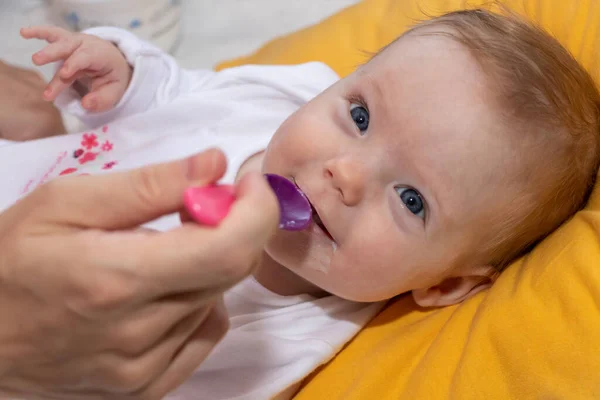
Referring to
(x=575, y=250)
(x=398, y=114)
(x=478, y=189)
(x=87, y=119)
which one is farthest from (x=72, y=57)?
(x=575, y=250)

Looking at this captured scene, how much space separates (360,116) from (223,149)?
1.00ft

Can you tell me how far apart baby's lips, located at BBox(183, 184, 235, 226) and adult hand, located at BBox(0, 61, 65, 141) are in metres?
0.86

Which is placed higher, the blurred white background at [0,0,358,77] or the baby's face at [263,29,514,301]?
the baby's face at [263,29,514,301]

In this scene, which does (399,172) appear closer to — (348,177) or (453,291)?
(348,177)

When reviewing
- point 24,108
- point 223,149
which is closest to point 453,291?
point 223,149

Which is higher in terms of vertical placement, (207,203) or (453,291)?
(207,203)

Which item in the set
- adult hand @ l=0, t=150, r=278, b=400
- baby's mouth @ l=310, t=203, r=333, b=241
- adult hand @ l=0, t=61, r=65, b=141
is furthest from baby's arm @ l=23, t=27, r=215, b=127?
adult hand @ l=0, t=150, r=278, b=400

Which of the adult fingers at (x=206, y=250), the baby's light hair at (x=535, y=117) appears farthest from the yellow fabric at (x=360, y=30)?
the adult fingers at (x=206, y=250)

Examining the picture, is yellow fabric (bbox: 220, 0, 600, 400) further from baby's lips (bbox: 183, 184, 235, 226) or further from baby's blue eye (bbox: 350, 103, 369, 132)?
baby's lips (bbox: 183, 184, 235, 226)

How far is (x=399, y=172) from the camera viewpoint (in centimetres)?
78

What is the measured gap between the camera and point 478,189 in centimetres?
79

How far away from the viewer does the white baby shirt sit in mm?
875

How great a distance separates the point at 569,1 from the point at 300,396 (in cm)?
79

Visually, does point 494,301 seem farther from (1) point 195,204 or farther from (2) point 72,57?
(2) point 72,57
